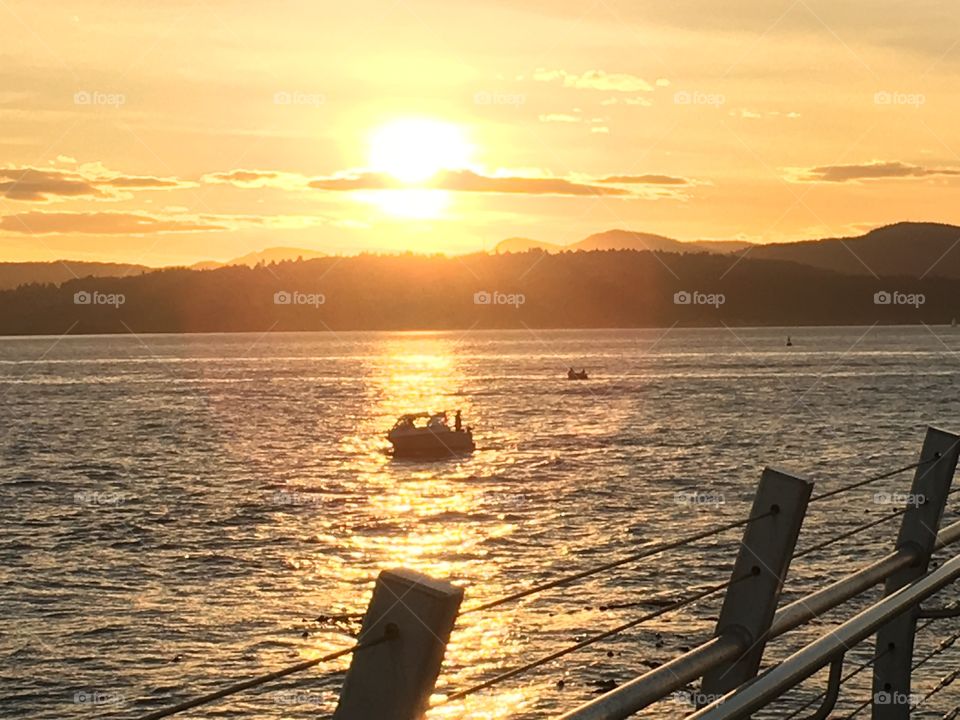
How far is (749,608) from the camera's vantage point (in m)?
3.75

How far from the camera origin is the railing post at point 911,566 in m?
5.08

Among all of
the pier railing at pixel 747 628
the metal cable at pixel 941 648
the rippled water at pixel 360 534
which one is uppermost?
the pier railing at pixel 747 628

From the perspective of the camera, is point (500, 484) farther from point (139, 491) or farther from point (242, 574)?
point (242, 574)

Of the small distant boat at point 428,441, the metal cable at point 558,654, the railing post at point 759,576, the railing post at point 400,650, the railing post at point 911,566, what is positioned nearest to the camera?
the railing post at point 400,650

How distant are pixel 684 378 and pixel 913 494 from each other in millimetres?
179265

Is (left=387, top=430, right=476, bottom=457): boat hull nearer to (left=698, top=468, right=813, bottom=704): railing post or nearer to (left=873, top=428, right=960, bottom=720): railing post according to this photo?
(left=873, top=428, right=960, bottom=720): railing post

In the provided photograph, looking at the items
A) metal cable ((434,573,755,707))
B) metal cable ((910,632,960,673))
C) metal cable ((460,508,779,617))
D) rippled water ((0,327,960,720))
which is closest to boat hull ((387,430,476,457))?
rippled water ((0,327,960,720))

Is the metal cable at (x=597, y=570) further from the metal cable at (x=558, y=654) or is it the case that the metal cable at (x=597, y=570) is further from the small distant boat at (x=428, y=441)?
the small distant boat at (x=428, y=441)

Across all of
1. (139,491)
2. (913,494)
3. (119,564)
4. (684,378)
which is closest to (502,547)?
(119,564)

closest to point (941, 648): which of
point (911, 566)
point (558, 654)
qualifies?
point (911, 566)

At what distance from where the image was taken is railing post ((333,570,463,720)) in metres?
2.31

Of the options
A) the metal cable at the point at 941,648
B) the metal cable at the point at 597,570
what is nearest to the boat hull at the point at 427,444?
the metal cable at the point at 941,648

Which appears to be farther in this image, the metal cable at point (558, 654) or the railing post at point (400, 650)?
the metal cable at point (558, 654)

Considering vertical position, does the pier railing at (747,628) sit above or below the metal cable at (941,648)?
above
